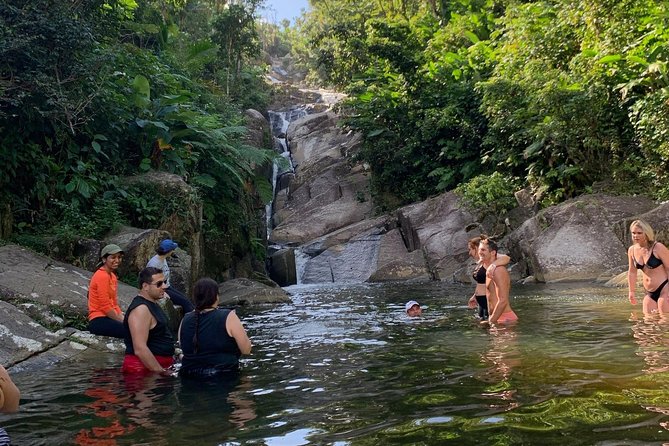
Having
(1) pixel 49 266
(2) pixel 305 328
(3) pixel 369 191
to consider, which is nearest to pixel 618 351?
(2) pixel 305 328

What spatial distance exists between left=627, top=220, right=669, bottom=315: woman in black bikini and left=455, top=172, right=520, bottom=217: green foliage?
38.3ft

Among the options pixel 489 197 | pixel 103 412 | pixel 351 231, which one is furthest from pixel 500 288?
pixel 351 231

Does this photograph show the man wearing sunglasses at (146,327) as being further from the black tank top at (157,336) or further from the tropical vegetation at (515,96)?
the tropical vegetation at (515,96)

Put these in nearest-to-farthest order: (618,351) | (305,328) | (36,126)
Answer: (618,351) < (305,328) < (36,126)

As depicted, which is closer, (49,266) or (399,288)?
(49,266)

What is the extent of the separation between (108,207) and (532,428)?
408 inches

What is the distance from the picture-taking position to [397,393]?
5012 mm

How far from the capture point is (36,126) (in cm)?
1220

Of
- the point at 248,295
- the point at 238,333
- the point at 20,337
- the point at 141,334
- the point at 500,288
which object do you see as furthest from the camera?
the point at 248,295

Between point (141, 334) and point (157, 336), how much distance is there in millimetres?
317

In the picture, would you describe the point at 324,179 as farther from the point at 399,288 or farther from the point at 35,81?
the point at 35,81

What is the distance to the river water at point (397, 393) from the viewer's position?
A: 3906 millimetres

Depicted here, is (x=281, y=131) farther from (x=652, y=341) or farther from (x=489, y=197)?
(x=652, y=341)

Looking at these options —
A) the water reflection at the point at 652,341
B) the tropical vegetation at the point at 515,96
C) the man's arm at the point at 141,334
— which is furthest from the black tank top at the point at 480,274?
the tropical vegetation at the point at 515,96
